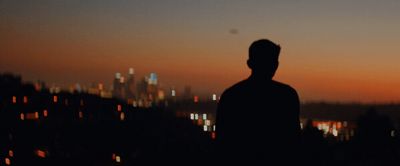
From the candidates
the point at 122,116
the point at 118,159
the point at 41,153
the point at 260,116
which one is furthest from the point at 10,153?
the point at 260,116

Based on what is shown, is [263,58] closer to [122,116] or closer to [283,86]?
[283,86]

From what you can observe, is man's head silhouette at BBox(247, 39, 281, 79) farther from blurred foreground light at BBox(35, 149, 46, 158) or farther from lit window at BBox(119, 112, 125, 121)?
lit window at BBox(119, 112, 125, 121)

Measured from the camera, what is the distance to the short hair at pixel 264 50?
4.62 meters

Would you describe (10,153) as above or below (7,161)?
above

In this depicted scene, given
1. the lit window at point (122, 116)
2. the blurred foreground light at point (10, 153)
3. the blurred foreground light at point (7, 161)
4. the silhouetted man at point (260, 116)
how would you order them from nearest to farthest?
the silhouetted man at point (260, 116) < the blurred foreground light at point (7, 161) < the blurred foreground light at point (10, 153) < the lit window at point (122, 116)

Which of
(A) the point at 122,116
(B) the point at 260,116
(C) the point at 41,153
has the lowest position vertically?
(C) the point at 41,153

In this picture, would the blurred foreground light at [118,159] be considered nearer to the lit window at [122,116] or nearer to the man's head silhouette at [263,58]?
the lit window at [122,116]

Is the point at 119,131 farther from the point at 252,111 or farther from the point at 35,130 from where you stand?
the point at 252,111

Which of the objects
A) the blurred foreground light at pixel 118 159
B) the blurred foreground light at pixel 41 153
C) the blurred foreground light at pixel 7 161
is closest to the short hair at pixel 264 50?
the blurred foreground light at pixel 7 161

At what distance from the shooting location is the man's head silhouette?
4.63 m

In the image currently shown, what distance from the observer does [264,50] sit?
4.63m

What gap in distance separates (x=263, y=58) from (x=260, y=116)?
43cm

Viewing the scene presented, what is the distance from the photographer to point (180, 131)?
90.1 m

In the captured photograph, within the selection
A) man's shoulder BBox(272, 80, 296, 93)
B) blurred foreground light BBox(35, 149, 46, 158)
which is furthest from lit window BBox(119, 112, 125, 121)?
man's shoulder BBox(272, 80, 296, 93)
